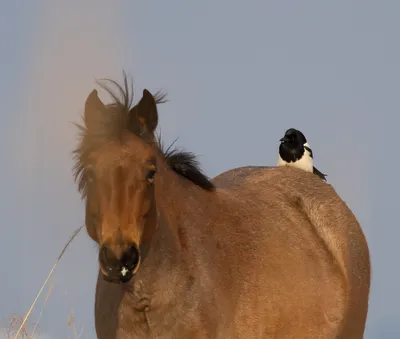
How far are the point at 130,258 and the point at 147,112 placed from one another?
4.35ft

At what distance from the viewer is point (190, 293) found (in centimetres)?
670

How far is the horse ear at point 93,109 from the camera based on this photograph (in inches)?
263

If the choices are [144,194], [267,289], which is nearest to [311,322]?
[267,289]

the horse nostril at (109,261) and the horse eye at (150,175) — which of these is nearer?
the horse nostril at (109,261)

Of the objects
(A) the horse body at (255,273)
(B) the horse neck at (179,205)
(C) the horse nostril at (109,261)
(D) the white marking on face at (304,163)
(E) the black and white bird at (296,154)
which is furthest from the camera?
(E) the black and white bird at (296,154)

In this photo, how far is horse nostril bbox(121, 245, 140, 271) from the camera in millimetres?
5871

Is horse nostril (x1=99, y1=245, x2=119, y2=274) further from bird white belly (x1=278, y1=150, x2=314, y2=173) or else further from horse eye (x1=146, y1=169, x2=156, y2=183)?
bird white belly (x1=278, y1=150, x2=314, y2=173)

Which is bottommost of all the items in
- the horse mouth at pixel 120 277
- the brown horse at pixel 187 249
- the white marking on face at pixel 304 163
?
the horse mouth at pixel 120 277

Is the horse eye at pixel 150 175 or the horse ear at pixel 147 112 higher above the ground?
the horse ear at pixel 147 112

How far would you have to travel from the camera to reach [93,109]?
6770 millimetres

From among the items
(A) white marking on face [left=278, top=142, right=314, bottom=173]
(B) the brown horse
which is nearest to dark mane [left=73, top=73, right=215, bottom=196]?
(B) the brown horse

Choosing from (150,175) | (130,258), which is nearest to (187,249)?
(150,175)

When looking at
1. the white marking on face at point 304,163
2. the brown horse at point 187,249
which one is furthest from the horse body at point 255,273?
the white marking on face at point 304,163

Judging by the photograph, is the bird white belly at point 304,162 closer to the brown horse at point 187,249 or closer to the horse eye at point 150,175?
the brown horse at point 187,249
